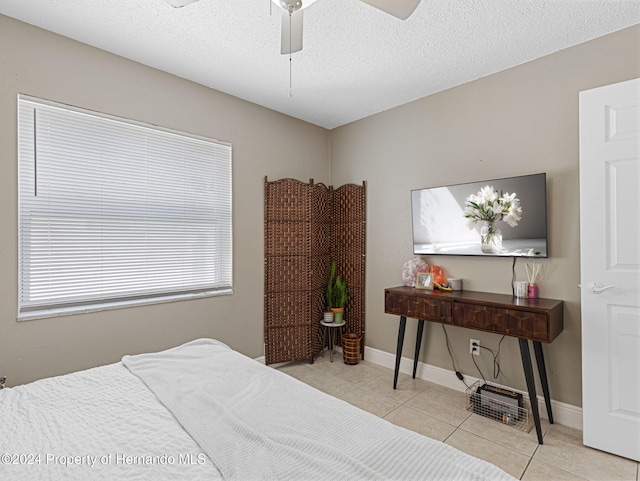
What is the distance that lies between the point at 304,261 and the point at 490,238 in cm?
176

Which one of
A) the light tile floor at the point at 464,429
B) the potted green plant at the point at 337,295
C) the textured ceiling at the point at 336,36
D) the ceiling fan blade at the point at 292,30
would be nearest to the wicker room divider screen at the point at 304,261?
the potted green plant at the point at 337,295

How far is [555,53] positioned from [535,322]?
192 cm

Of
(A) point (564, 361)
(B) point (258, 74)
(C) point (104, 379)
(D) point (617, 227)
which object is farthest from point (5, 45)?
Answer: (A) point (564, 361)

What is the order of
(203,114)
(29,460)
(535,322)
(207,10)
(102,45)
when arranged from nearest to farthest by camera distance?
1. (29,460)
2. (207,10)
3. (535,322)
4. (102,45)
5. (203,114)

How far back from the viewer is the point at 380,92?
3133 millimetres

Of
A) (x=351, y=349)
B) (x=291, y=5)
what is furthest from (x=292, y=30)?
(x=351, y=349)

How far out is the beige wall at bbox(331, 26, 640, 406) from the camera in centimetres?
239

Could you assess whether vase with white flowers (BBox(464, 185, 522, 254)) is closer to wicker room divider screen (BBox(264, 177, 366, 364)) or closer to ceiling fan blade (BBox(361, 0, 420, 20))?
wicker room divider screen (BBox(264, 177, 366, 364))

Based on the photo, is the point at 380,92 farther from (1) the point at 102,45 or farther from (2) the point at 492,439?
(2) the point at 492,439

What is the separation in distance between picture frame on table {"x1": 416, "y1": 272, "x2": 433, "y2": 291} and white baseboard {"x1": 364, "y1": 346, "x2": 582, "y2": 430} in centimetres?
78

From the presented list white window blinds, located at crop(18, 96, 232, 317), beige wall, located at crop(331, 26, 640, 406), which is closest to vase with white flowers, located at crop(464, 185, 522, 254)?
beige wall, located at crop(331, 26, 640, 406)

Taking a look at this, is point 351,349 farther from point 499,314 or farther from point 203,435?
point 203,435

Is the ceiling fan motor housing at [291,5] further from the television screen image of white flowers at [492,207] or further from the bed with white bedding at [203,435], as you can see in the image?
the television screen image of white flowers at [492,207]

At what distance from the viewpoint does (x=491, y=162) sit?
2807 millimetres
